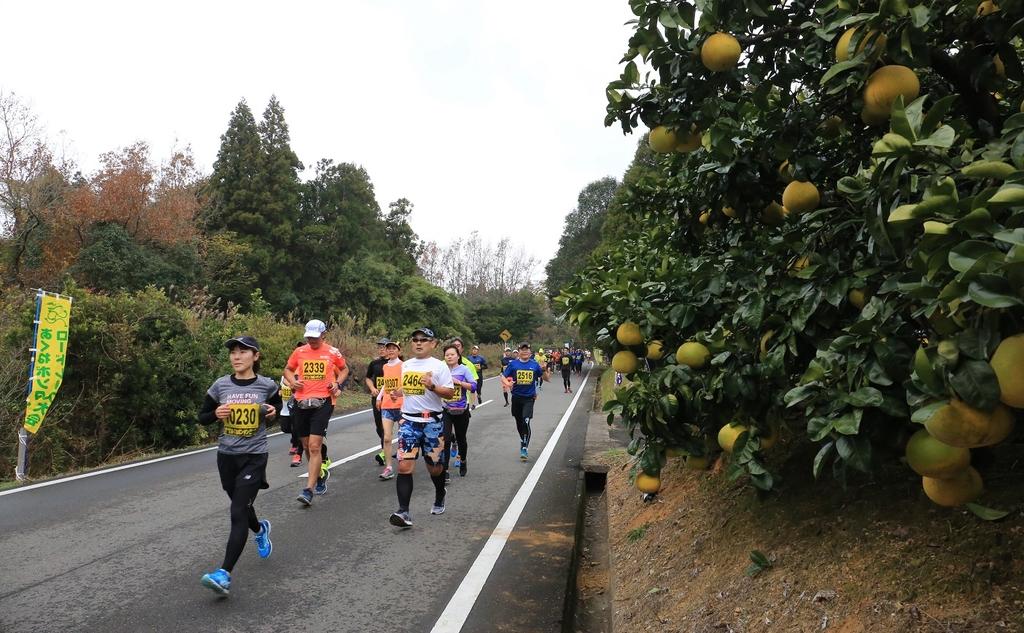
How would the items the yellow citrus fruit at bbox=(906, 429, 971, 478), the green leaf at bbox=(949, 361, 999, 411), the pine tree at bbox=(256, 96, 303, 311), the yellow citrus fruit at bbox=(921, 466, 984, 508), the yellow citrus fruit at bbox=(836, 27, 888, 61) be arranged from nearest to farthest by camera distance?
the green leaf at bbox=(949, 361, 999, 411) → the yellow citrus fruit at bbox=(906, 429, 971, 478) → the yellow citrus fruit at bbox=(921, 466, 984, 508) → the yellow citrus fruit at bbox=(836, 27, 888, 61) → the pine tree at bbox=(256, 96, 303, 311)

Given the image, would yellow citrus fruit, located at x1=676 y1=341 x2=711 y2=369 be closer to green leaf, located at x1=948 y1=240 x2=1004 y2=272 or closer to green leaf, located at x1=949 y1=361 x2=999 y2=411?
green leaf, located at x1=949 y1=361 x2=999 y2=411

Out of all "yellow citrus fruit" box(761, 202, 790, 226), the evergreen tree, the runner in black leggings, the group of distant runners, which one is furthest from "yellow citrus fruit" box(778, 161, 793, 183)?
the evergreen tree

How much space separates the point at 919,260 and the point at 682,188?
2545mm

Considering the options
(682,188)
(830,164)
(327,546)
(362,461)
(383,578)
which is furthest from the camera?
(362,461)

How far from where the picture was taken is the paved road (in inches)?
166

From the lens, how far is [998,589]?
92.8 inches

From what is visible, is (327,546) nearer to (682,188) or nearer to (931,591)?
(682,188)

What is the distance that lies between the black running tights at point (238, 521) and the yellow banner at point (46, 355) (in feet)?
20.6

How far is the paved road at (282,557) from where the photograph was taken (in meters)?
4.21

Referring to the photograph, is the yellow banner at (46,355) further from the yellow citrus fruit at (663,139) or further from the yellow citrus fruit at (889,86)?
the yellow citrus fruit at (889,86)

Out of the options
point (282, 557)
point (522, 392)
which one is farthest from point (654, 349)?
point (522, 392)

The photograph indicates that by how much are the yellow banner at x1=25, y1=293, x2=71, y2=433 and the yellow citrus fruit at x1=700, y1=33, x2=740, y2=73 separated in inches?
394

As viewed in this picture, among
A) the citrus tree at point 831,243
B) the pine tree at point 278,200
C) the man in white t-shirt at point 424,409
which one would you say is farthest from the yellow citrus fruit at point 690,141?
the pine tree at point 278,200

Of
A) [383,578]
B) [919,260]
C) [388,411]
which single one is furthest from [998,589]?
[388,411]
